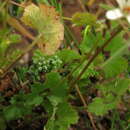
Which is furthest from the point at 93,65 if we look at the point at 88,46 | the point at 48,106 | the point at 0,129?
the point at 0,129

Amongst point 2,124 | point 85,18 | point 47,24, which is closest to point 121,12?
point 85,18

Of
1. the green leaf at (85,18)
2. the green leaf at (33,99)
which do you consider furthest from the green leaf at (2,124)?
the green leaf at (85,18)

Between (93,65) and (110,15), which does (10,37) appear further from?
(110,15)

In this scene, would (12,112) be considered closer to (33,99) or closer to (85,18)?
(33,99)

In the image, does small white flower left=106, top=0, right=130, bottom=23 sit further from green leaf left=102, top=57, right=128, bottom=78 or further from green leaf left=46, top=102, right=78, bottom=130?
green leaf left=46, top=102, right=78, bottom=130

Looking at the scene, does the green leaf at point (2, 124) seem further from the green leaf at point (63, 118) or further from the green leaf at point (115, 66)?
the green leaf at point (115, 66)

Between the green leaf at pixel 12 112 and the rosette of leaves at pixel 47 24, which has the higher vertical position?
the rosette of leaves at pixel 47 24
